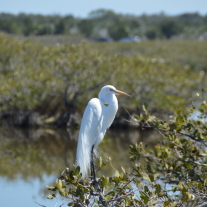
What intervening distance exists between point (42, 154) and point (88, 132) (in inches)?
185

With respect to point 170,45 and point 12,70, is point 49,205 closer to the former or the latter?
point 12,70

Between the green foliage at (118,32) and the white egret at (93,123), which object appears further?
the green foliage at (118,32)

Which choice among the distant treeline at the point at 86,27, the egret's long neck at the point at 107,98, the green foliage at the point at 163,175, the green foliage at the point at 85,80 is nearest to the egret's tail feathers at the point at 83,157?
the green foliage at the point at 163,175

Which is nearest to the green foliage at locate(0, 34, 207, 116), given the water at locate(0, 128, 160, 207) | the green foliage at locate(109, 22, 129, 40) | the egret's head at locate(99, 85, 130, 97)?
the water at locate(0, 128, 160, 207)

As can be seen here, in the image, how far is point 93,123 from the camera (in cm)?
354

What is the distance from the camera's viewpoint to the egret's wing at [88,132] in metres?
3.31

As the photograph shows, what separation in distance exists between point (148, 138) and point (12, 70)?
180 inches

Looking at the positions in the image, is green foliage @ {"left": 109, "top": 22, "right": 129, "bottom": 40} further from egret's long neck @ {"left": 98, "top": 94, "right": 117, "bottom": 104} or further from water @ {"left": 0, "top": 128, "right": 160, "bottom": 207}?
egret's long neck @ {"left": 98, "top": 94, "right": 117, "bottom": 104}

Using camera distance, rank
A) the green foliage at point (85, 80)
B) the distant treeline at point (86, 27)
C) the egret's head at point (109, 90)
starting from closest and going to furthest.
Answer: the egret's head at point (109, 90)
the green foliage at point (85, 80)
the distant treeline at point (86, 27)

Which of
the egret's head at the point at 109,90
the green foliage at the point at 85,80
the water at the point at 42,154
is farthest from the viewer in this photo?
the green foliage at the point at 85,80

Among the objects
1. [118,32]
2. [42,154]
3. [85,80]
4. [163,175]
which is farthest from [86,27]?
[163,175]

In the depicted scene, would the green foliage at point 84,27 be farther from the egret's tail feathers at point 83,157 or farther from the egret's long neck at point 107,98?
the egret's tail feathers at point 83,157

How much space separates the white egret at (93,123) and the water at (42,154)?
160 centimetres

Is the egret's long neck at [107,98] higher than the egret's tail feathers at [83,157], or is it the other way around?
the egret's long neck at [107,98]
